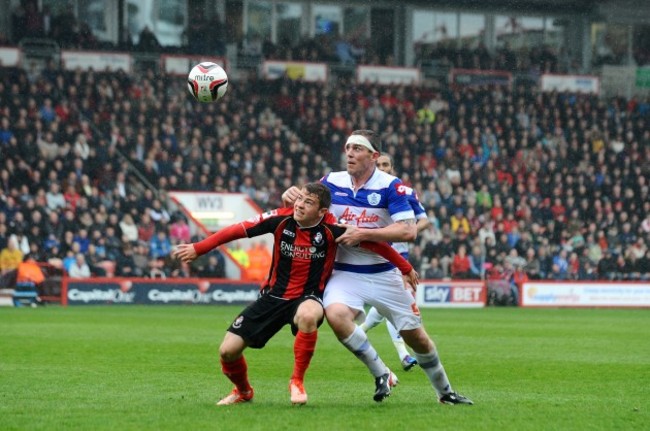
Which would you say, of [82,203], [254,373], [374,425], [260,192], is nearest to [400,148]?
[260,192]

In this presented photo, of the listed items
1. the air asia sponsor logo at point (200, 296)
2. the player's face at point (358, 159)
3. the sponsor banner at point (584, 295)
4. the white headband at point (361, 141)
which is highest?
the white headband at point (361, 141)

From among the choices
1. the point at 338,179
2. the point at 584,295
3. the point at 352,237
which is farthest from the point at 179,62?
the point at 352,237

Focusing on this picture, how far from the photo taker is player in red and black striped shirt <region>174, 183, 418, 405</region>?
8.74 m

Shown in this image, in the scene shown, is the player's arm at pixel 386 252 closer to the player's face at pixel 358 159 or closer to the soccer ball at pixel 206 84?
the player's face at pixel 358 159

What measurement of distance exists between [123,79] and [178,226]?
6.67 meters

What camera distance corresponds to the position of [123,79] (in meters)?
33.7

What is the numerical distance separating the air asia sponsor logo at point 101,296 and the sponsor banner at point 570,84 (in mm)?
22123

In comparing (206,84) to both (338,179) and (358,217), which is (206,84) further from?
(358,217)

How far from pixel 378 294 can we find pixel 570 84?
3651cm


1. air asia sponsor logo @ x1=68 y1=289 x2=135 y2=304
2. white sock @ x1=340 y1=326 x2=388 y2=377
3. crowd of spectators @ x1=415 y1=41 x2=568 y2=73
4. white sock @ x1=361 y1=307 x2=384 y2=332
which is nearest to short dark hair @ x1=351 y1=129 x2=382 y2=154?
white sock @ x1=340 y1=326 x2=388 y2=377

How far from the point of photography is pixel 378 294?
9.05 metres

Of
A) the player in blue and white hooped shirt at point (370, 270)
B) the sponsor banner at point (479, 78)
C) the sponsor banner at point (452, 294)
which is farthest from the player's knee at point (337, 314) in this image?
the sponsor banner at point (479, 78)

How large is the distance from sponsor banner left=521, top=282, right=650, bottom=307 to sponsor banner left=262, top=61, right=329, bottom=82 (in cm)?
1203

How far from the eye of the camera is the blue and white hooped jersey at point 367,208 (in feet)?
29.8
